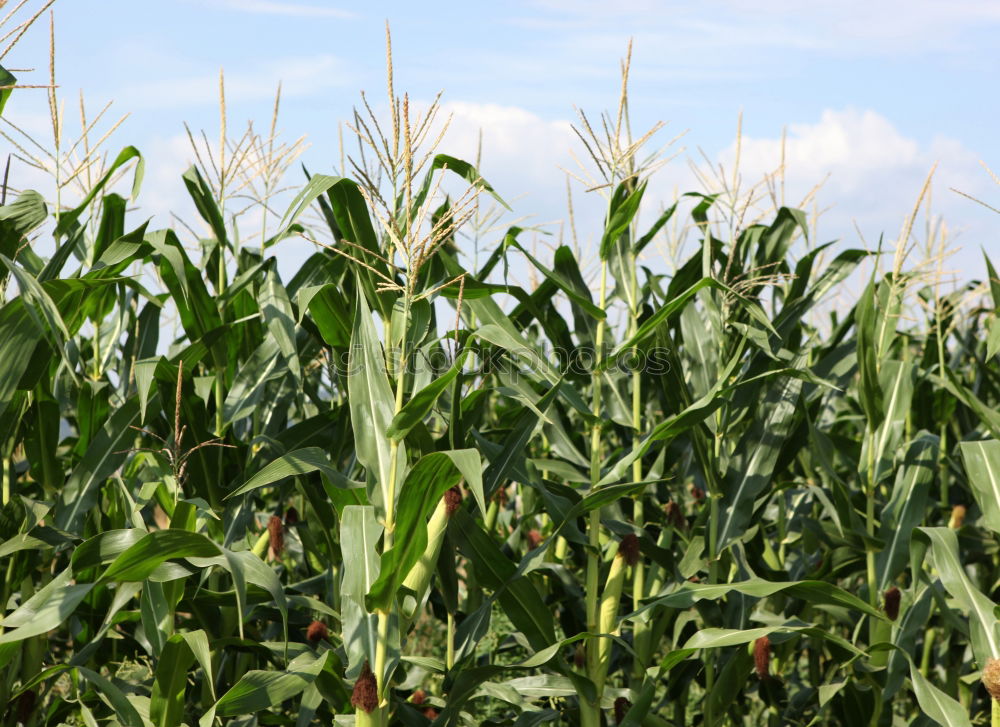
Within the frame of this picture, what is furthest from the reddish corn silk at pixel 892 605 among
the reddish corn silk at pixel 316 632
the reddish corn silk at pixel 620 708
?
the reddish corn silk at pixel 316 632

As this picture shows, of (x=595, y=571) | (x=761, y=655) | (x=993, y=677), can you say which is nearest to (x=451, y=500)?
(x=595, y=571)

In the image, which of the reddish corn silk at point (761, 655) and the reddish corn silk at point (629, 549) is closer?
the reddish corn silk at point (629, 549)

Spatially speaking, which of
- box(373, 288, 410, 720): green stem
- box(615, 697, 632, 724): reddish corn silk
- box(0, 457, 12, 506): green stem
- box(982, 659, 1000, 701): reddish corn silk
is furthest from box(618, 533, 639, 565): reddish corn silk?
box(0, 457, 12, 506): green stem

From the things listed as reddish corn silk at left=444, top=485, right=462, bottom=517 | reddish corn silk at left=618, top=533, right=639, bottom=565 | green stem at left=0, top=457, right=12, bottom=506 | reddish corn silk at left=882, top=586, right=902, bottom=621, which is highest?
reddish corn silk at left=444, top=485, right=462, bottom=517

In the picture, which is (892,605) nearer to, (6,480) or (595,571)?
(595,571)

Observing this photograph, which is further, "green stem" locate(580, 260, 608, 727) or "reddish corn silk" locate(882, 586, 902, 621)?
"reddish corn silk" locate(882, 586, 902, 621)

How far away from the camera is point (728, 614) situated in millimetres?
3354

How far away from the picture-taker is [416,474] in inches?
94.6

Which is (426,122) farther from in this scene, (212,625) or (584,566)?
(584,566)

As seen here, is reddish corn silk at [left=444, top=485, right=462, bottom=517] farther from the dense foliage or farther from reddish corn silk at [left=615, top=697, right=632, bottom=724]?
reddish corn silk at [left=615, top=697, right=632, bottom=724]

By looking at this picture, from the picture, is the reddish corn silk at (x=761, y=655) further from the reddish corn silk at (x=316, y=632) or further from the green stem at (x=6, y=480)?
the green stem at (x=6, y=480)

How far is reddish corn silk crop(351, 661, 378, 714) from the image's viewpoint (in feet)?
8.00

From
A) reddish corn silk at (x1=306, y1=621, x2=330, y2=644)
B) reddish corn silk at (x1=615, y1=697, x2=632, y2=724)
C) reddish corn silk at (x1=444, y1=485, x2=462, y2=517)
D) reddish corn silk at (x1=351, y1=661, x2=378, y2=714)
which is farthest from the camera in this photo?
reddish corn silk at (x1=306, y1=621, x2=330, y2=644)

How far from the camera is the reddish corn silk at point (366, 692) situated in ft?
8.00
